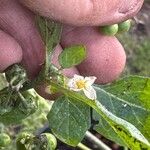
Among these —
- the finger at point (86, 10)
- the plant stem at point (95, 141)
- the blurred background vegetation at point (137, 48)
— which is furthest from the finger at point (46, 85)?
the blurred background vegetation at point (137, 48)

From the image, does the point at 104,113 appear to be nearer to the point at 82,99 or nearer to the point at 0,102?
the point at 82,99

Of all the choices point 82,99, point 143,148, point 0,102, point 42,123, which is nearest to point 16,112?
point 0,102

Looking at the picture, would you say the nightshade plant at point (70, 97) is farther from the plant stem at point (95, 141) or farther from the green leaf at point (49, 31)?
the plant stem at point (95, 141)

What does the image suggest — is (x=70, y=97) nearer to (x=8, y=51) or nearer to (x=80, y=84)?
(x=80, y=84)

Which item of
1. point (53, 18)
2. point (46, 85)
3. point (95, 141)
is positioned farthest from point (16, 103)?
point (95, 141)

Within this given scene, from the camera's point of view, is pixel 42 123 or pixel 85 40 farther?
pixel 42 123

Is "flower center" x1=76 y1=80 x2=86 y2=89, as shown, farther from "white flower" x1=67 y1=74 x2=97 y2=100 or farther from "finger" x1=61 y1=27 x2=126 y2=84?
"finger" x1=61 y1=27 x2=126 y2=84
